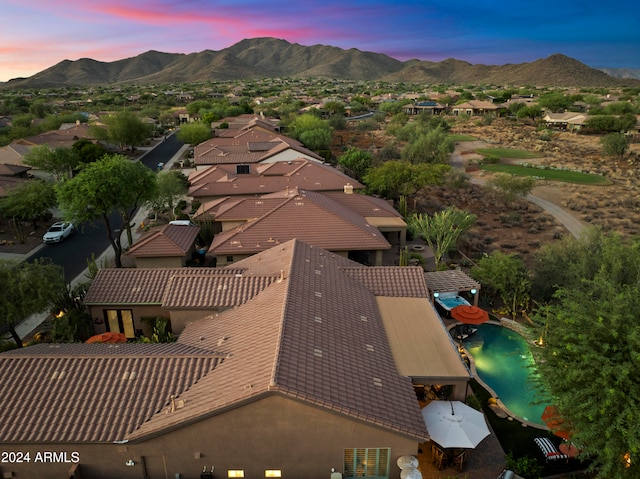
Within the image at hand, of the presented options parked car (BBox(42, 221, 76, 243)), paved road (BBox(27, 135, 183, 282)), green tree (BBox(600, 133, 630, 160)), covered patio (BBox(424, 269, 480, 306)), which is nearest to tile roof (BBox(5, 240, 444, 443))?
covered patio (BBox(424, 269, 480, 306))

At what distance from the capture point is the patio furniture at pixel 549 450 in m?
15.9

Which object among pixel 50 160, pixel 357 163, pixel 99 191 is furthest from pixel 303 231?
pixel 50 160

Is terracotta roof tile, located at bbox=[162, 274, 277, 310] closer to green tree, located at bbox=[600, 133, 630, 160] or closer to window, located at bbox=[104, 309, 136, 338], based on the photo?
window, located at bbox=[104, 309, 136, 338]

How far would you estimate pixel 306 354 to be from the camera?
14758 millimetres

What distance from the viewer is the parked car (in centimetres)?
3778

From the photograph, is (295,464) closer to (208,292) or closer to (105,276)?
(208,292)

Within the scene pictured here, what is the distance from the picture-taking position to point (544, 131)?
367ft

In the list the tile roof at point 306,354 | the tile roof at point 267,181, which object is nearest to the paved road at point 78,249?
the tile roof at point 267,181

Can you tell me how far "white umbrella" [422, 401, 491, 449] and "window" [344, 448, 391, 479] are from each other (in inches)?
95.3

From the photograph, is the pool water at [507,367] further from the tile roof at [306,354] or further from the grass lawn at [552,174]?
the grass lawn at [552,174]

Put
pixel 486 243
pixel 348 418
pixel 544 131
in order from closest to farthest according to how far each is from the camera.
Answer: pixel 348 418 → pixel 486 243 → pixel 544 131

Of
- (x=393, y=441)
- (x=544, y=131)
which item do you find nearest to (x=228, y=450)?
(x=393, y=441)

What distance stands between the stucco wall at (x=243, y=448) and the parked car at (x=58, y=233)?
2855cm

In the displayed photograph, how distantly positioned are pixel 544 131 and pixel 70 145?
346ft
